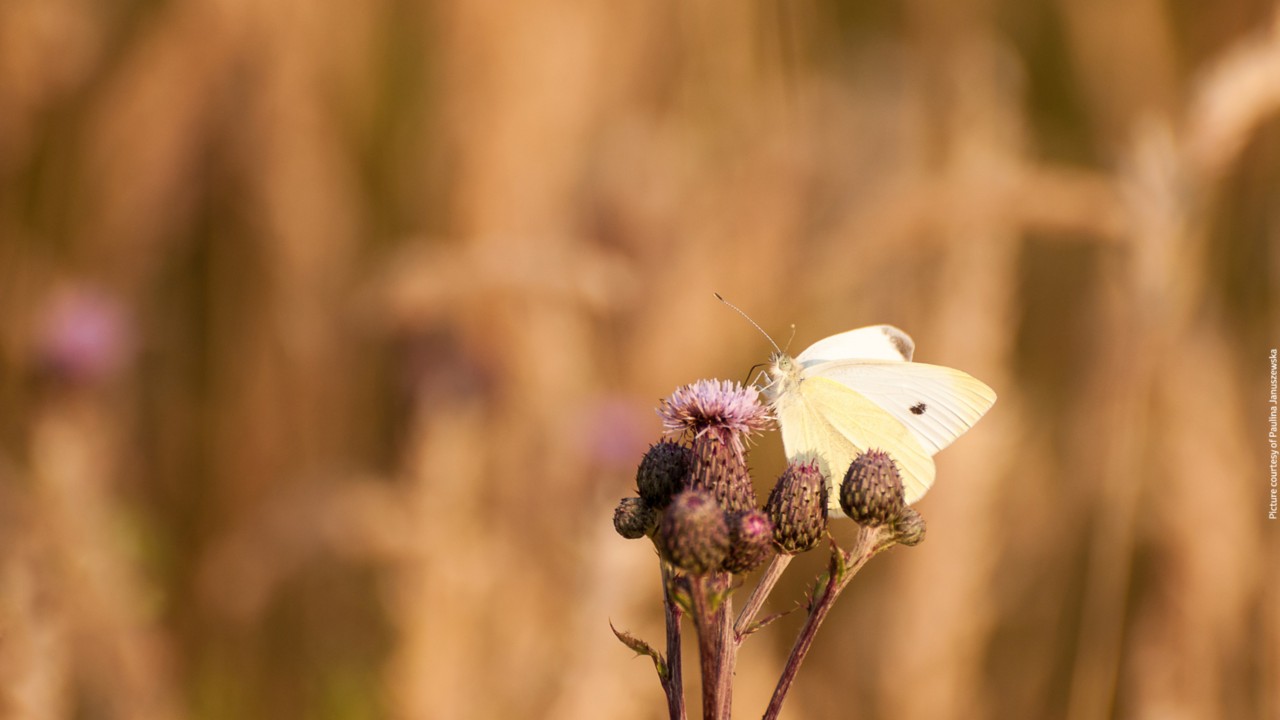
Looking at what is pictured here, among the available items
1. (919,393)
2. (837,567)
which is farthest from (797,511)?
(919,393)

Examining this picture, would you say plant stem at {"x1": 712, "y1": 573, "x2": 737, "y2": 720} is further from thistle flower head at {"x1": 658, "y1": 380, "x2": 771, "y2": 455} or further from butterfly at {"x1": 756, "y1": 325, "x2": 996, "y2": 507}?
butterfly at {"x1": 756, "y1": 325, "x2": 996, "y2": 507}

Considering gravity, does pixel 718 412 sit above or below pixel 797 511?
above

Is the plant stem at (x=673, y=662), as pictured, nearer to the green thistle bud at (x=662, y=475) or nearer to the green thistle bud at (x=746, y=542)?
the green thistle bud at (x=746, y=542)

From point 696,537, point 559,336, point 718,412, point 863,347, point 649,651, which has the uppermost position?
point 863,347

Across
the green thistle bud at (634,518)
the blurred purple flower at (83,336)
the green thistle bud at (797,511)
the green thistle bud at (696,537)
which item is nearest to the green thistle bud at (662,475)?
the green thistle bud at (634,518)

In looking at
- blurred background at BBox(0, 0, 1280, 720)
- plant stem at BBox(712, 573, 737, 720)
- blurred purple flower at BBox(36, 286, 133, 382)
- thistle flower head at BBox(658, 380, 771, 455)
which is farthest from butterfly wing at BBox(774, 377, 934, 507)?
blurred purple flower at BBox(36, 286, 133, 382)

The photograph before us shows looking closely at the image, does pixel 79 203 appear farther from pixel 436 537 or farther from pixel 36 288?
pixel 436 537

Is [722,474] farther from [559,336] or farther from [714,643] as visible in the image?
A: [559,336]

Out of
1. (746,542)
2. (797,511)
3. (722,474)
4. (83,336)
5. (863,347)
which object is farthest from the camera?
(83,336)
